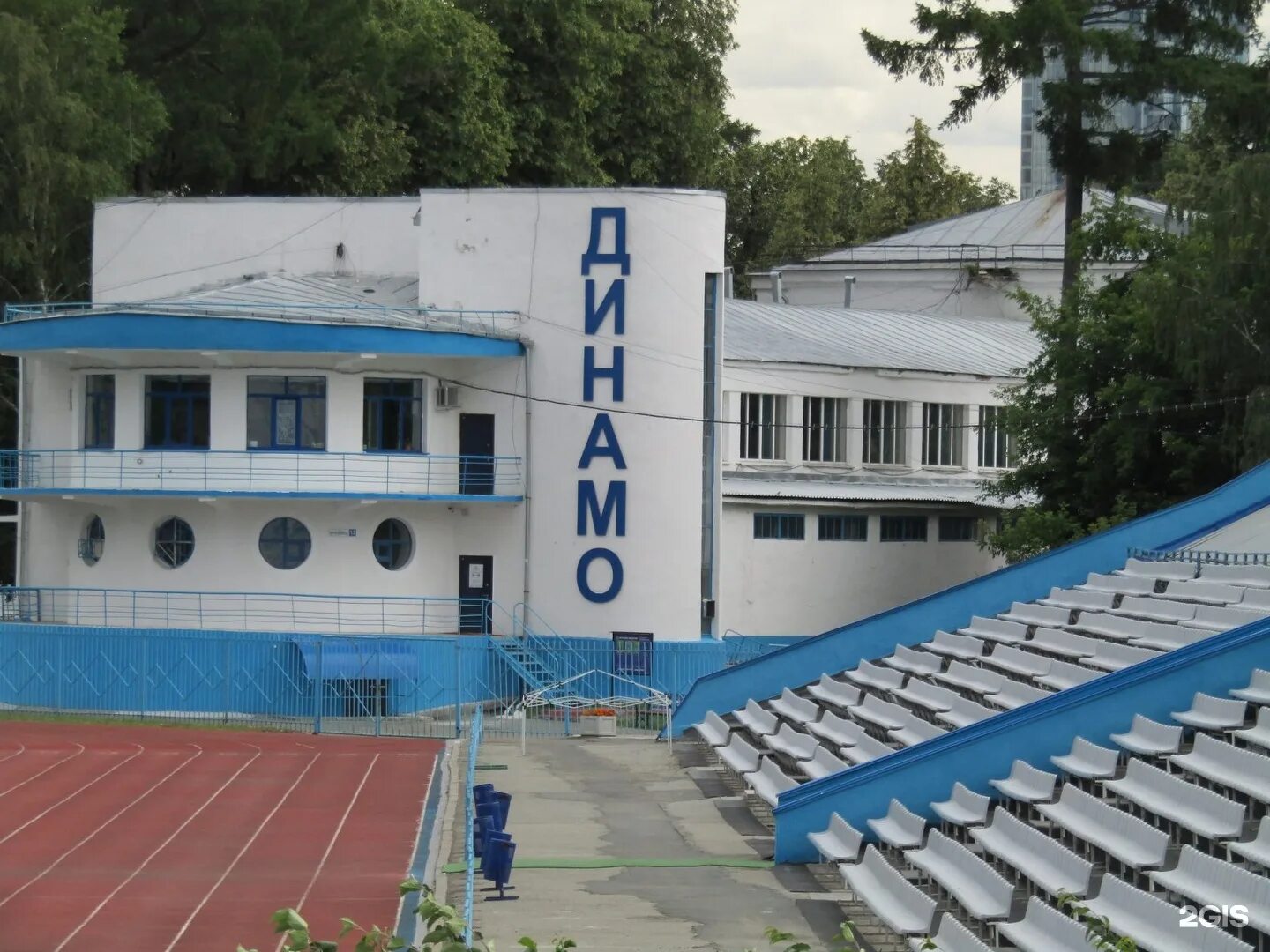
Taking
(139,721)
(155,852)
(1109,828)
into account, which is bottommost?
(139,721)

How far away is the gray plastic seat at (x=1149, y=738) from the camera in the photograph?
56.6 ft

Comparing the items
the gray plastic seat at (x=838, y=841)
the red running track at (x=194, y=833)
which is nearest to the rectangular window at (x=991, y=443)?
the red running track at (x=194, y=833)

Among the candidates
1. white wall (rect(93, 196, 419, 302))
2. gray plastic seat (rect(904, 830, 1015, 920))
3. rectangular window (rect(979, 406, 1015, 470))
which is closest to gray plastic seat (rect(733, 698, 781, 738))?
gray plastic seat (rect(904, 830, 1015, 920))

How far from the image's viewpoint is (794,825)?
20141mm

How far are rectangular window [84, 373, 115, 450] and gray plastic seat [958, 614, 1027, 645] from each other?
63.9ft

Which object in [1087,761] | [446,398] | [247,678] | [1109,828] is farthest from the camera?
[446,398]

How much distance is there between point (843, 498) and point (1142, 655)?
923 inches

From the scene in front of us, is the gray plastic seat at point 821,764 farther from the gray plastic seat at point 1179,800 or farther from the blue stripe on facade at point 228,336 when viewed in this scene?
the blue stripe on facade at point 228,336

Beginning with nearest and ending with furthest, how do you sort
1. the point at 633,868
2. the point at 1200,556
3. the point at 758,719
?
the point at 633,868 < the point at 1200,556 < the point at 758,719

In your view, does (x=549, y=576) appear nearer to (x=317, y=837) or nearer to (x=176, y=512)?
(x=176, y=512)

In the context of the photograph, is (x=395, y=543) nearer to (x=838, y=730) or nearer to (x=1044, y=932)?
(x=838, y=730)

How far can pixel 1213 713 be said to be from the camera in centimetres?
1745

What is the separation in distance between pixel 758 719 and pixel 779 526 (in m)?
16.2

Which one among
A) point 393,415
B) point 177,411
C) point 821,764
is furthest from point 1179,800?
point 177,411
